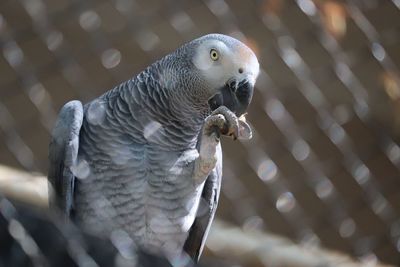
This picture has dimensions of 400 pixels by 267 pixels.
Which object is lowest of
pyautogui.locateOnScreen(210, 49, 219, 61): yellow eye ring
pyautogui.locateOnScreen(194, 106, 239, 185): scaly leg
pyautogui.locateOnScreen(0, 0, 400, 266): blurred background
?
pyautogui.locateOnScreen(0, 0, 400, 266): blurred background

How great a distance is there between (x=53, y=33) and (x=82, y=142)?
62 cm

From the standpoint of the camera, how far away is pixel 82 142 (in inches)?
48.3

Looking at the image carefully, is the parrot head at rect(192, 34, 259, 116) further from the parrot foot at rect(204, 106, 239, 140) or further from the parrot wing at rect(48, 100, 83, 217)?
the parrot wing at rect(48, 100, 83, 217)

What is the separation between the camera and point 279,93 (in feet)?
6.67

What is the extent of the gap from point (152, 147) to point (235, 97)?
15 centimetres

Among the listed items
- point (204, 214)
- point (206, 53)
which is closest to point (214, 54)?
point (206, 53)

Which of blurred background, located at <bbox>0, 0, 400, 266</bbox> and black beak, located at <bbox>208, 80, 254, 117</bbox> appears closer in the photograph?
black beak, located at <bbox>208, 80, 254, 117</bbox>

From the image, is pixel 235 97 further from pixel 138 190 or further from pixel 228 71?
pixel 138 190

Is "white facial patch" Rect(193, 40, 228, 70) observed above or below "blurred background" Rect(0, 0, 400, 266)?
above

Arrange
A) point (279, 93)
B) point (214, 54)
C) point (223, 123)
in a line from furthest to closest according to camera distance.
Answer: point (279, 93)
point (214, 54)
point (223, 123)

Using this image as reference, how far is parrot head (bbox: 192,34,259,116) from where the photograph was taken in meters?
1.19

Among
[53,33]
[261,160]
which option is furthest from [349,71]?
[53,33]

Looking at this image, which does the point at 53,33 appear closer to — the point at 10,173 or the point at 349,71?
the point at 10,173

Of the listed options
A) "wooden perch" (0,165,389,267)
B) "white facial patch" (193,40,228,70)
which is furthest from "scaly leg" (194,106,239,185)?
"wooden perch" (0,165,389,267)
